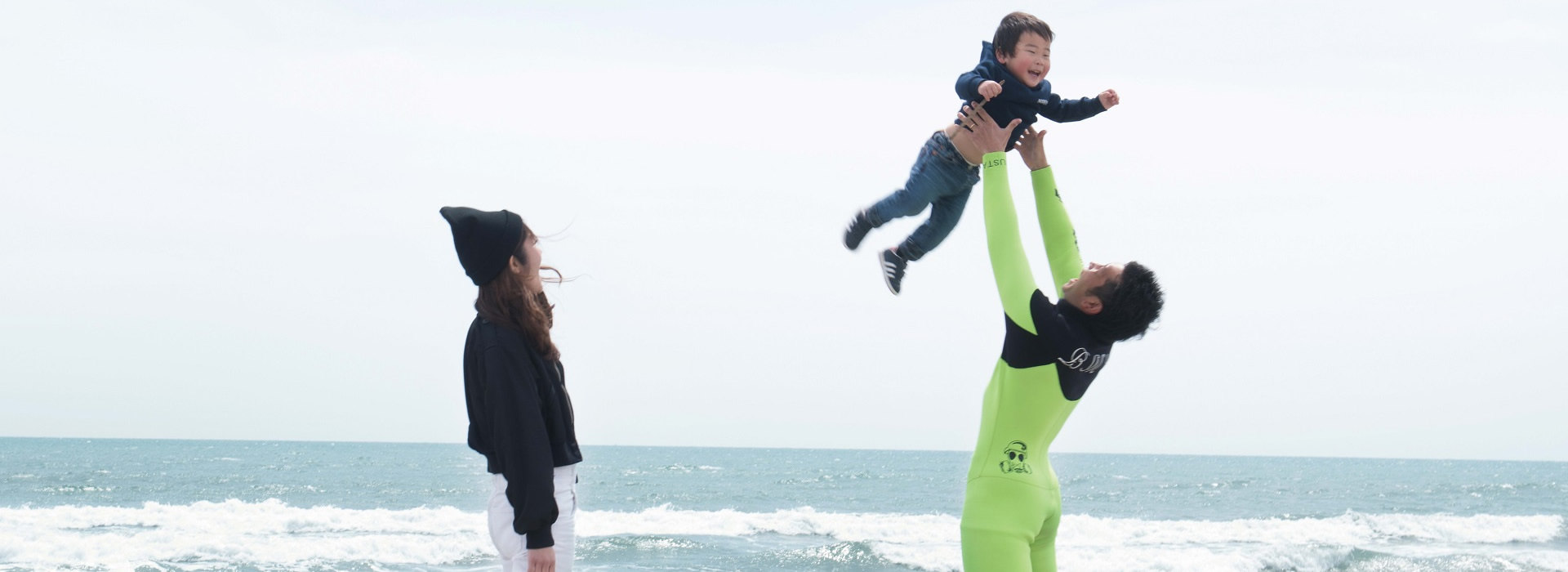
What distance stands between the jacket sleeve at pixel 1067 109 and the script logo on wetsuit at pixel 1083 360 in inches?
30.4

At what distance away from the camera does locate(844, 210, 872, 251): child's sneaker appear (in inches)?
165

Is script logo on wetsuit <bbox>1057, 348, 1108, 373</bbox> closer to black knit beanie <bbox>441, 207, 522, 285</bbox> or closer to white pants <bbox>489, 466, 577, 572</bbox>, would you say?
white pants <bbox>489, 466, 577, 572</bbox>

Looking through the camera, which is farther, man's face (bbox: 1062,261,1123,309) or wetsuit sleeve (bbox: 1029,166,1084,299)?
wetsuit sleeve (bbox: 1029,166,1084,299)

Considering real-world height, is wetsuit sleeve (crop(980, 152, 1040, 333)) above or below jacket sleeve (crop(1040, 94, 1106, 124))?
below

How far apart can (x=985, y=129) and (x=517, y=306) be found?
1456mm

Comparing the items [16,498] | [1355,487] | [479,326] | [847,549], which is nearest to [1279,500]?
[1355,487]

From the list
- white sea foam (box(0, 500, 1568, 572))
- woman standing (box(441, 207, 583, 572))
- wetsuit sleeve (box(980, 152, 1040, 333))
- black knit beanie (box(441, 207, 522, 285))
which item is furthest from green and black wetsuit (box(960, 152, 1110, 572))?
white sea foam (box(0, 500, 1568, 572))

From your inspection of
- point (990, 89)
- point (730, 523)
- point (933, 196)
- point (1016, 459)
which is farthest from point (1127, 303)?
point (730, 523)

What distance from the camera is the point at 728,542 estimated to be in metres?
22.0

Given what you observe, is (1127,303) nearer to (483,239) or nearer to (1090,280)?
(1090,280)

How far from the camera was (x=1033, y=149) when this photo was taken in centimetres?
362

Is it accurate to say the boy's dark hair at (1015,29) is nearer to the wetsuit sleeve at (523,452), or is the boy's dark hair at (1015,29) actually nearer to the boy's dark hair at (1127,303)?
the boy's dark hair at (1127,303)

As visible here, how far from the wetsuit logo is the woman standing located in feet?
3.74

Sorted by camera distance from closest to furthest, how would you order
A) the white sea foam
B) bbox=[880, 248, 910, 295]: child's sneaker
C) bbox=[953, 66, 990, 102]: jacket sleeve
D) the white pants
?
the white pants < bbox=[953, 66, 990, 102]: jacket sleeve < bbox=[880, 248, 910, 295]: child's sneaker < the white sea foam
